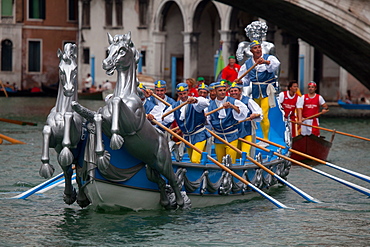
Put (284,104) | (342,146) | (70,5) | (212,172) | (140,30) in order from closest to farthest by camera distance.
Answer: (212,172) → (284,104) → (342,146) → (140,30) → (70,5)

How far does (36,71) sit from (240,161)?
27462mm

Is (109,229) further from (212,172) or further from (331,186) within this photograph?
(331,186)

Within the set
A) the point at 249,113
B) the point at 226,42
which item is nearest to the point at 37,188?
the point at 249,113

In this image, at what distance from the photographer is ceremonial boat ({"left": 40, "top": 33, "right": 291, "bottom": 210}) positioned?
274 inches

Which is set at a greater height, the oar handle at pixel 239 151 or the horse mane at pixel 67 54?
the horse mane at pixel 67 54

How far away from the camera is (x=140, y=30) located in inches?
1237

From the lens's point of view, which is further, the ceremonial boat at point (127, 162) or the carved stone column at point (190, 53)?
the carved stone column at point (190, 53)

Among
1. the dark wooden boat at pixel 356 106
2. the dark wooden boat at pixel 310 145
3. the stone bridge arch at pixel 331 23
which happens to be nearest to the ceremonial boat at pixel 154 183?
the dark wooden boat at pixel 310 145

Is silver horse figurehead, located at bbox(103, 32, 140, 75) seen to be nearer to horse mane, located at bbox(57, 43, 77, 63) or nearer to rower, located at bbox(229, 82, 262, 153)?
horse mane, located at bbox(57, 43, 77, 63)

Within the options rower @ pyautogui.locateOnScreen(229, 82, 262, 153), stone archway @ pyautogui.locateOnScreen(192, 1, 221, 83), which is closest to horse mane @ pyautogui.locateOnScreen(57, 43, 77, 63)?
rower @ pyautogui.locateOnScreen(229, 82, 262, 153)

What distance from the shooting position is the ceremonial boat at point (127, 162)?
6949mm

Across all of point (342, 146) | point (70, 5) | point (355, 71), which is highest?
point (70, 5)

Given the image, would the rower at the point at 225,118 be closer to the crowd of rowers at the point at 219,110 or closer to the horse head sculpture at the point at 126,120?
the crowd of rowers at the point at 219,110

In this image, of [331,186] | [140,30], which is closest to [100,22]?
[140,30]
